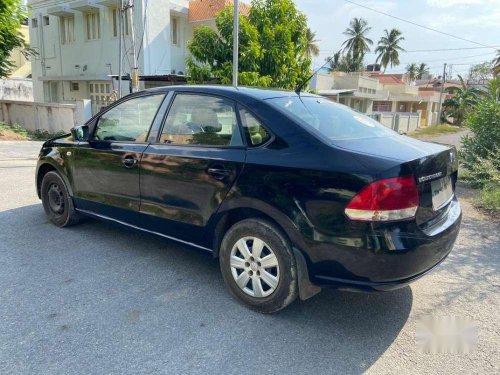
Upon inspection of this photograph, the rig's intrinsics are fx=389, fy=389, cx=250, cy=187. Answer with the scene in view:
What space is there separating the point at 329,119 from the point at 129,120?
6.66 ft

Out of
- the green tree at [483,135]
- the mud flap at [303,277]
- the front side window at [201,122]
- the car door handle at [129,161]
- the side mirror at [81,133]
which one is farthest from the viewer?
the green tree at [483,135]

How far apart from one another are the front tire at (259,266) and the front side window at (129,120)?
1.42 metres

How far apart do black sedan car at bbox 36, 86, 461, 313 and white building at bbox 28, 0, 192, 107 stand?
1557cm

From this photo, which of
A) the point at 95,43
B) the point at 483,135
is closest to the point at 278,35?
the point at 483,135

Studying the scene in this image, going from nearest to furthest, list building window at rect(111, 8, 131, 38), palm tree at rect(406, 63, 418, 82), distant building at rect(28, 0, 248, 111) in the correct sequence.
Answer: distant building at rect(28, 0, 248, 111) → building window at rect(111, 8, 131, 38) → palm tree at rect(406, 63, 418, 82)

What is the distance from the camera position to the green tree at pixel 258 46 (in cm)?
1218

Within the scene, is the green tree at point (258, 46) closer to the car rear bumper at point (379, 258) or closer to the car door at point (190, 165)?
the car door at point (190, 165)

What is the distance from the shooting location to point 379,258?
247 cm

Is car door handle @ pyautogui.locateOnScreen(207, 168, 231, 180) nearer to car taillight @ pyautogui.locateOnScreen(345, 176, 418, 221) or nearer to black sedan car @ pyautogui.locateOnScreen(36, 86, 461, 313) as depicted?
black sedan car @ pyautogui.locateOnScreen(36, 86, 461, 313)

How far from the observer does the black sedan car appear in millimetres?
2516

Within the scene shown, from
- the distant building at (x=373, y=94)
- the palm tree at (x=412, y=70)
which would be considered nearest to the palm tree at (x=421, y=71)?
the palm tree at (x=412, y=70)

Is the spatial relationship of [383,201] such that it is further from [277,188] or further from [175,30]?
[175,30]

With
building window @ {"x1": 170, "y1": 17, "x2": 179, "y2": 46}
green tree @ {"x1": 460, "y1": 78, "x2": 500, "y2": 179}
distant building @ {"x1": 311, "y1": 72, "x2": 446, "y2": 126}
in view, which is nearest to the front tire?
green tree @ {"x1": 460, "y1": 78, "x2": 500, "y2": 179}

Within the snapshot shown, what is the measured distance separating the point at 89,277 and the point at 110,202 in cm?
84
